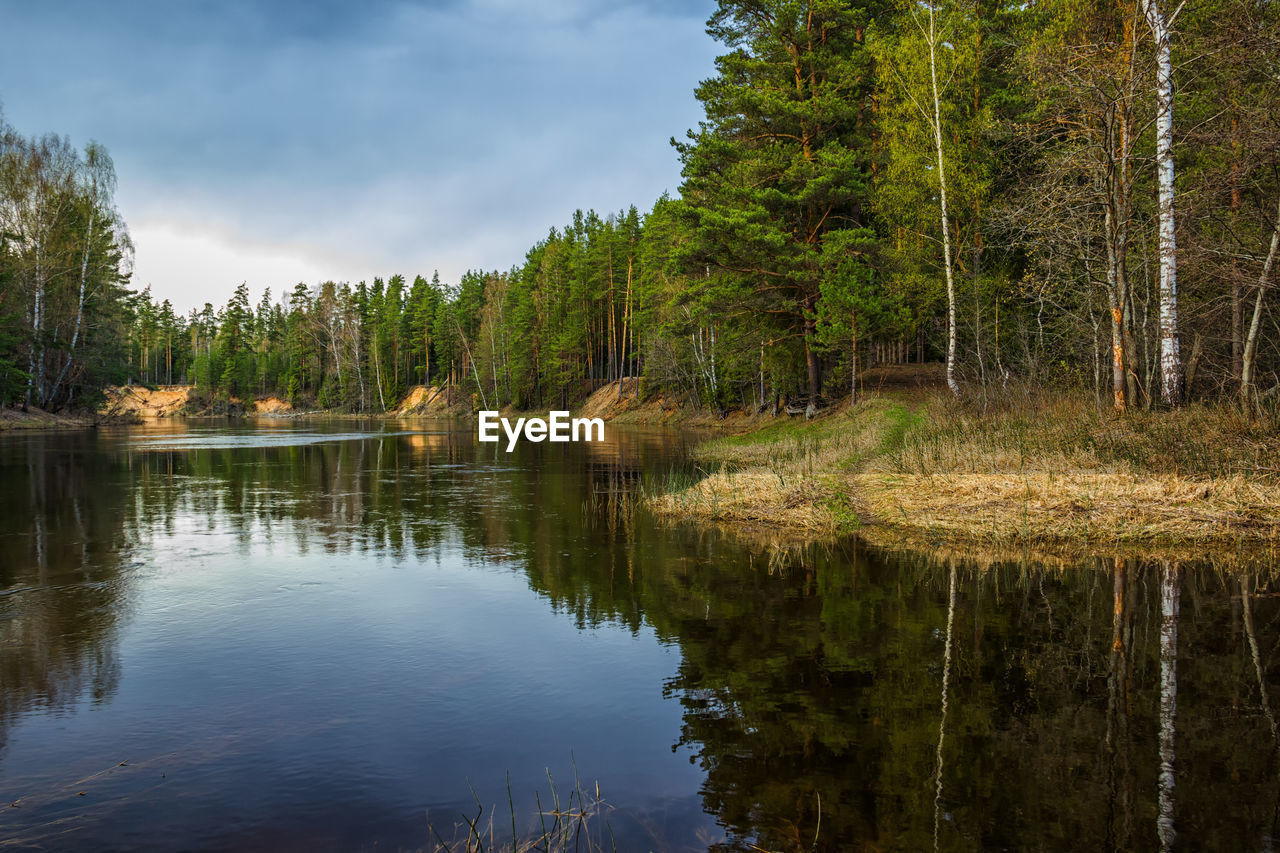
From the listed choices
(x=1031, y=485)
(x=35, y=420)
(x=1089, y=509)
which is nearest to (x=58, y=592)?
(x=1031, y=485)

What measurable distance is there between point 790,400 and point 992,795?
99.6 ft

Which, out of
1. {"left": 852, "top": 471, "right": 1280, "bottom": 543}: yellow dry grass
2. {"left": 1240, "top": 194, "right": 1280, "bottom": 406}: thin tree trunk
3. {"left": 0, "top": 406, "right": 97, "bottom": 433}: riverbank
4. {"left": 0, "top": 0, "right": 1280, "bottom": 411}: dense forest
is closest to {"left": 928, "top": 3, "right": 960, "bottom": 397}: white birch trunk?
{"left": 0, "top": 0, "right": 1280, "bottom": 411}: dense forest

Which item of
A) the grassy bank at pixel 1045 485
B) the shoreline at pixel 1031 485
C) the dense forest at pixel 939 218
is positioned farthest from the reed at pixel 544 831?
the dense forest at pixel 939 218

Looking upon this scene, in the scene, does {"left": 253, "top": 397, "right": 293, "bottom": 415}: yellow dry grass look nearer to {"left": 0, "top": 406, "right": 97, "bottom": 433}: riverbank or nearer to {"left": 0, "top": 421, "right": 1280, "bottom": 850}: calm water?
{"left": 0, "top": 406, "right": 97, "bottom": 433}: riverbank

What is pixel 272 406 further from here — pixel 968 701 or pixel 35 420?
pixel 968 701

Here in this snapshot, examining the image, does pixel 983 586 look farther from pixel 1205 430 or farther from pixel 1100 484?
pixel 1205 430

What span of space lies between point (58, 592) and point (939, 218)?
26949 mm

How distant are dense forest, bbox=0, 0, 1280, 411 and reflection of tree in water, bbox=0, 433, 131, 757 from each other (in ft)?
55.5

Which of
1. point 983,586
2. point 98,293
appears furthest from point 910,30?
point 98,293

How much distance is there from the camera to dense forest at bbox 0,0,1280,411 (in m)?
15.6

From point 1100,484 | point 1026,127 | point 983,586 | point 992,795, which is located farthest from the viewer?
point 1026,127

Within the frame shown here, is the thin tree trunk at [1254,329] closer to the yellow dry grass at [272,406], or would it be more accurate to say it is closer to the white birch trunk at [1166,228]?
the white birch trunk at [1166,228]

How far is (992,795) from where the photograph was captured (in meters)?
4.39

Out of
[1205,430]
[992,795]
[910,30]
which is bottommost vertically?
[992,795]
